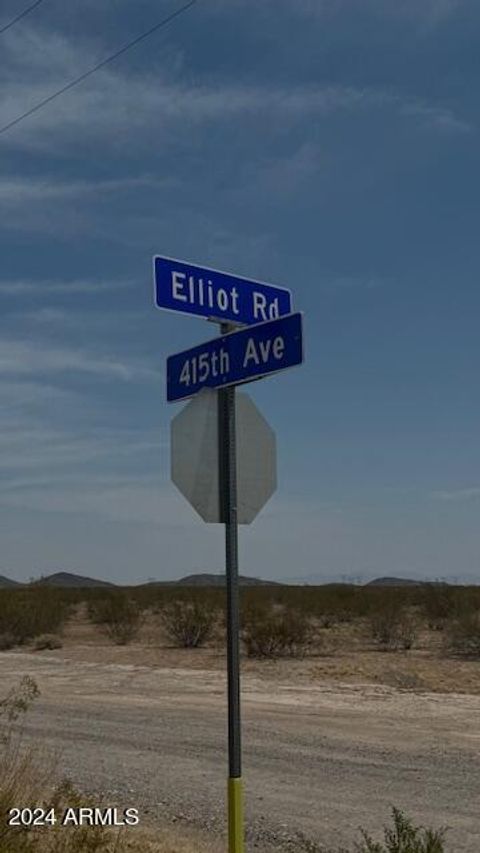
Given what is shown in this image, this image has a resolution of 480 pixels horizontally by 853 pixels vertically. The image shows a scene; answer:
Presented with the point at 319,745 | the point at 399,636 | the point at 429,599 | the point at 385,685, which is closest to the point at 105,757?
the point at 319,745

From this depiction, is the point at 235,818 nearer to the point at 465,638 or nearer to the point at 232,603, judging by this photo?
the point at 232,603

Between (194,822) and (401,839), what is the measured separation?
4.11m

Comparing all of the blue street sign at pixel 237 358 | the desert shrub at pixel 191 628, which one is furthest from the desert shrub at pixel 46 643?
the blue street sign at pixel 237 358

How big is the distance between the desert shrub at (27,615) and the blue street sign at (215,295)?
31272 millimetres

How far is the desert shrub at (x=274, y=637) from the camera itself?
95.0ft

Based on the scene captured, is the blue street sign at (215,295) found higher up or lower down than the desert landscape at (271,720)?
higher up

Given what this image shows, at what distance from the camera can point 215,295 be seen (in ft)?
22.9

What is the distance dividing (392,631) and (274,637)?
4.56 metres

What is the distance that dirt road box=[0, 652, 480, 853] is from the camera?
1016cm

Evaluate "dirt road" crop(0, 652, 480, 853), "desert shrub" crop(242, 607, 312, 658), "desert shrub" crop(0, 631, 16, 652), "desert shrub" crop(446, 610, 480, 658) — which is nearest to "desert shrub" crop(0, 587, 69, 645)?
"desert shrub" crop(0, 631, 16, 652)

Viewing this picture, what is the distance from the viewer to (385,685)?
22281mm

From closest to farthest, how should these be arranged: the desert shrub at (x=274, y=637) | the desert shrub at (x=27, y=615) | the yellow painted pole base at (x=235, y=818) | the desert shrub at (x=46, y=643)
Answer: the yellow painted pole base at (x=235, y=818)
the desert shrub at (x=274, y=637)
the desert shrub at (x=46, y=643)
the desert shrub at (x=27, y=615)

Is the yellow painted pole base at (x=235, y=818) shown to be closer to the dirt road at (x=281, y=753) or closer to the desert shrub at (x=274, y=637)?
the dirt road at (x=281, y=753)

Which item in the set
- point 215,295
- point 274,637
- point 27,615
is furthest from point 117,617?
point 215,295
